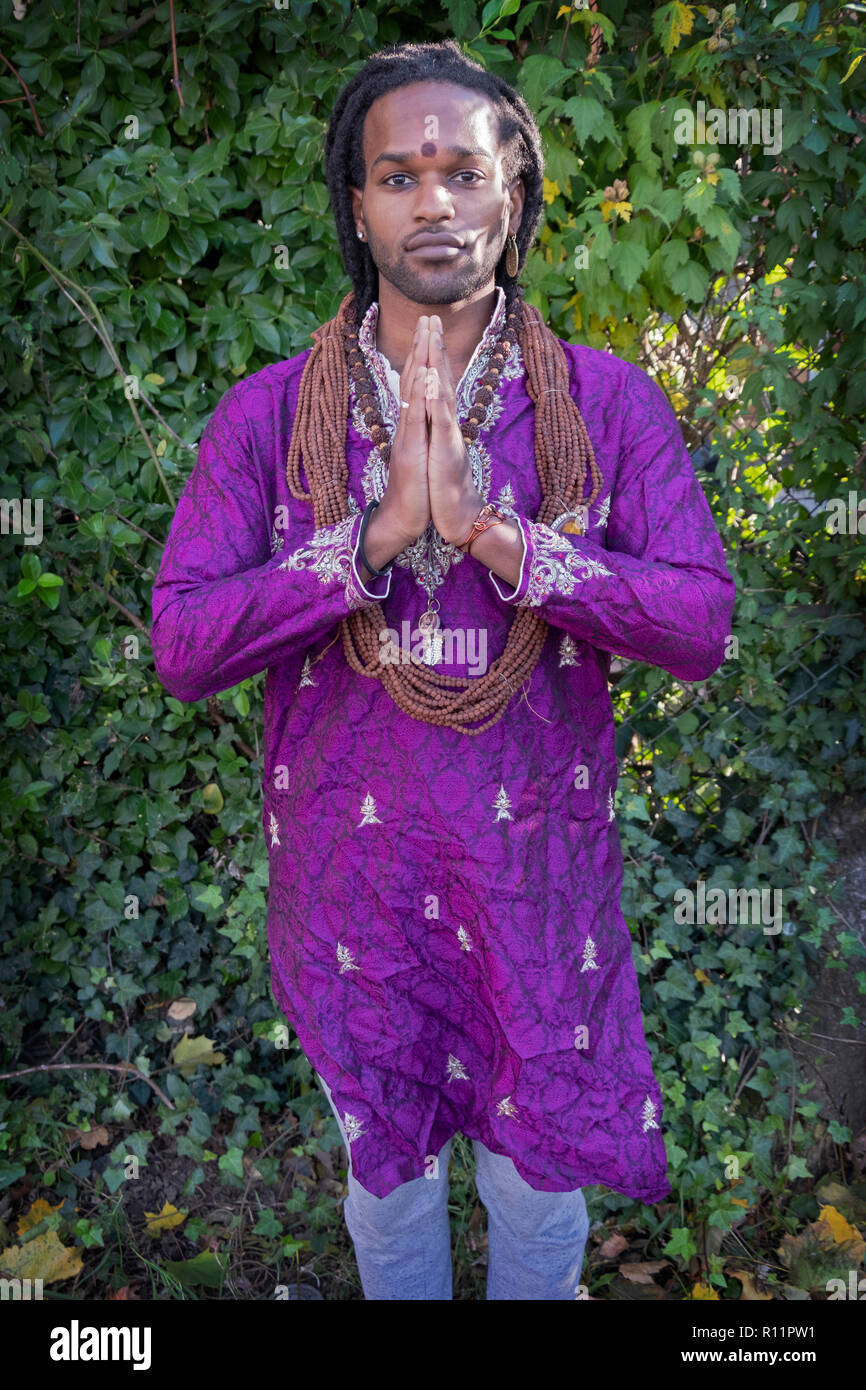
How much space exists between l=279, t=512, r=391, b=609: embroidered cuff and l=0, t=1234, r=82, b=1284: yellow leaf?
186 centimetres

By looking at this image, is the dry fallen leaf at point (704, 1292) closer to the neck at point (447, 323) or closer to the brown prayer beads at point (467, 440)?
the brown prayer beads at point (467, 440)

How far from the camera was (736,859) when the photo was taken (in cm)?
317

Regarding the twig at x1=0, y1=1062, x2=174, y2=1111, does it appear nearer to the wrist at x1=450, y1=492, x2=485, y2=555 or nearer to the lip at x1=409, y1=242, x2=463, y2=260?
the wrist at x1=450, y1=492, x2=485, y2=555

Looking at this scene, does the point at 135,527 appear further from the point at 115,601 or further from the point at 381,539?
the point at 381,539

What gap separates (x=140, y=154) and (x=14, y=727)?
Answer: 4.69ft

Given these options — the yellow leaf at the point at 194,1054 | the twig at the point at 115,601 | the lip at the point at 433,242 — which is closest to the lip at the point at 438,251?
the lip at the point at 433,242

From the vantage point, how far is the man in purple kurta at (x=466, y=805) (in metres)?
1.76

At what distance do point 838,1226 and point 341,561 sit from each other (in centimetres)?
212

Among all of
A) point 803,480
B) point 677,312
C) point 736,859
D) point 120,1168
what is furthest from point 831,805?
point 120,1168

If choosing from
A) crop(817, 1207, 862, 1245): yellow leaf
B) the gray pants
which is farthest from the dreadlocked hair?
crop(817, 1207, 862, 1245): yellow leaf

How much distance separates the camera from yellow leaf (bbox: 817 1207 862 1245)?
A: 272 centimetres

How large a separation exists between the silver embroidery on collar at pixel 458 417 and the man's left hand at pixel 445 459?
164 millimetres

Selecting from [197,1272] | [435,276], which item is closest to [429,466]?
[435,276]

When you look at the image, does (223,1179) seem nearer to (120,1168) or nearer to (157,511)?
(120,1168)
